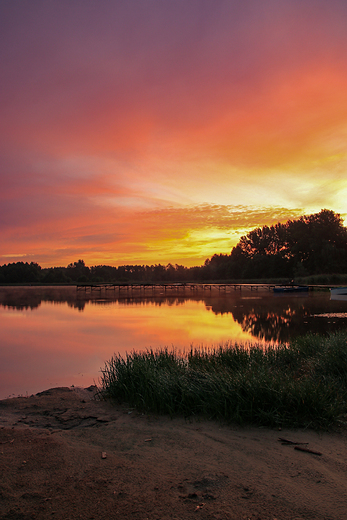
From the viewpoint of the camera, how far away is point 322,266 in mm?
95312

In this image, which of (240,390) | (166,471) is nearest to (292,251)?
(240,390)

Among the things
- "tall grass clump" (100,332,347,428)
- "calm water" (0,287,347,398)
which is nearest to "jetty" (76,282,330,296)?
"calm water" (0,287,347,398)

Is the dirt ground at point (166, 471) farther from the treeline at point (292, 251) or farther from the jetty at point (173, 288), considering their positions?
the treeline at point (292, 251)

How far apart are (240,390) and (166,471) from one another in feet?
8.17

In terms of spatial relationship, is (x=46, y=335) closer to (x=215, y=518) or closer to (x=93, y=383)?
(x=93, y=383)

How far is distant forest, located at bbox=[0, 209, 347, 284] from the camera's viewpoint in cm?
9675

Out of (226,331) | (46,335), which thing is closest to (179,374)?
(226,331)

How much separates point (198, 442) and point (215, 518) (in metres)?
1.86

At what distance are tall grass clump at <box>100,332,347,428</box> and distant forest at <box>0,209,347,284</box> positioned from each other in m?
91.2

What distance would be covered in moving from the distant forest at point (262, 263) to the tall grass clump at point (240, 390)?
9124 cm

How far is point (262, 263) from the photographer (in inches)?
4478

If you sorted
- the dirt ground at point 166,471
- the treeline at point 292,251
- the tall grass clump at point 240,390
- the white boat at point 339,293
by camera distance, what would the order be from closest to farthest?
the dirt ground at point 166,471 → the tall grass clump at point 240,390 → the white boat at point 339,293 → the treeline at point 292,251

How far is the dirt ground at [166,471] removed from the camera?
147 inches

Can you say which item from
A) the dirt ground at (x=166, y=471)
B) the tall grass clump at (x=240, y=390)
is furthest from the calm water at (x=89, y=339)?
the dirt ground at (x=166, y=471)
